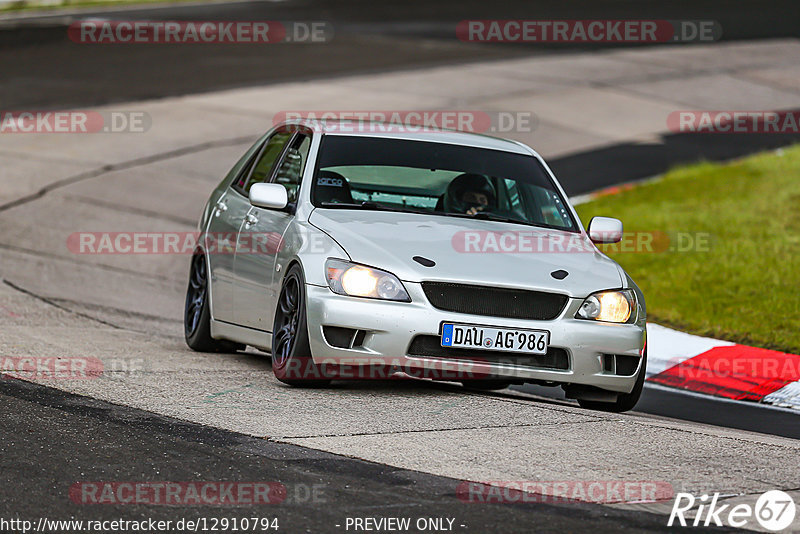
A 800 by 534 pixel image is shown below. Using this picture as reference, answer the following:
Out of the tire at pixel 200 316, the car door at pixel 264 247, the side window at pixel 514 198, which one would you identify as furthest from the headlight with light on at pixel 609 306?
the tire at pixel 200 316

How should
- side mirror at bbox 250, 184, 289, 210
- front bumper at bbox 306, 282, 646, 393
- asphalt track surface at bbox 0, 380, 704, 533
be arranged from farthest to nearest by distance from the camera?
side mirror at bbox 250, 184, 289, 210 → front bumper at bbox 306, 282, 646, 393 → asphalt track surface at bbox 0, 380, 704, 533

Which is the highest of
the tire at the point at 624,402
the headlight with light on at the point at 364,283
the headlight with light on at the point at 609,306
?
the headlight with light on at the point at 364,283

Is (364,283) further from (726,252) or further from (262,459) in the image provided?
(726,252)

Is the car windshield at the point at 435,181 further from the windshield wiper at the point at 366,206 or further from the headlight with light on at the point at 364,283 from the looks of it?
the headlight with light on at the point at 364,283

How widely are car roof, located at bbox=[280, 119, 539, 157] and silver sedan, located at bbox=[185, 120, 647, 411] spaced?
0.7 inches

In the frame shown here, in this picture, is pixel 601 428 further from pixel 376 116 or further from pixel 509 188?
pixel 376 116

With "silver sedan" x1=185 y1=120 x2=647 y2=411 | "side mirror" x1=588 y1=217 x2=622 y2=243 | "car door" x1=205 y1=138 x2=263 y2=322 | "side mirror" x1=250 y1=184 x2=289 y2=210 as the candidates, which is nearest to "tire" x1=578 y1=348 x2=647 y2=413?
"silver sedan" x1=185 y1=120 x2=647 y2=411

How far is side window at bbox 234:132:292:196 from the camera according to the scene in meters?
9.43

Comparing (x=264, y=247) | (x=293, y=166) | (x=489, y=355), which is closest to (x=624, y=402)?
(x=489, y=355)

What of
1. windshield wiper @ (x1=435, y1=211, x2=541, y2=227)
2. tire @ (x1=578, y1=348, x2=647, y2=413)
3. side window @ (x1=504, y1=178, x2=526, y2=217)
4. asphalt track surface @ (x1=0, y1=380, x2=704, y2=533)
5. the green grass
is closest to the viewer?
asphalt track surface @ (x1=0, y1=380, x2=704, y2=533)

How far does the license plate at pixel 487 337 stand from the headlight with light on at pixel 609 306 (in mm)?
355

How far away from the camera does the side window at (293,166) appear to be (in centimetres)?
879

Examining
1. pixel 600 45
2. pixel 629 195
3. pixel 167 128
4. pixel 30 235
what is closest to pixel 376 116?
pixel 167 128

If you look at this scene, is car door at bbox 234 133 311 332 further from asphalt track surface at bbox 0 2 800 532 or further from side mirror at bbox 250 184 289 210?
asphalt track surface at bbox 0 2 800 532
